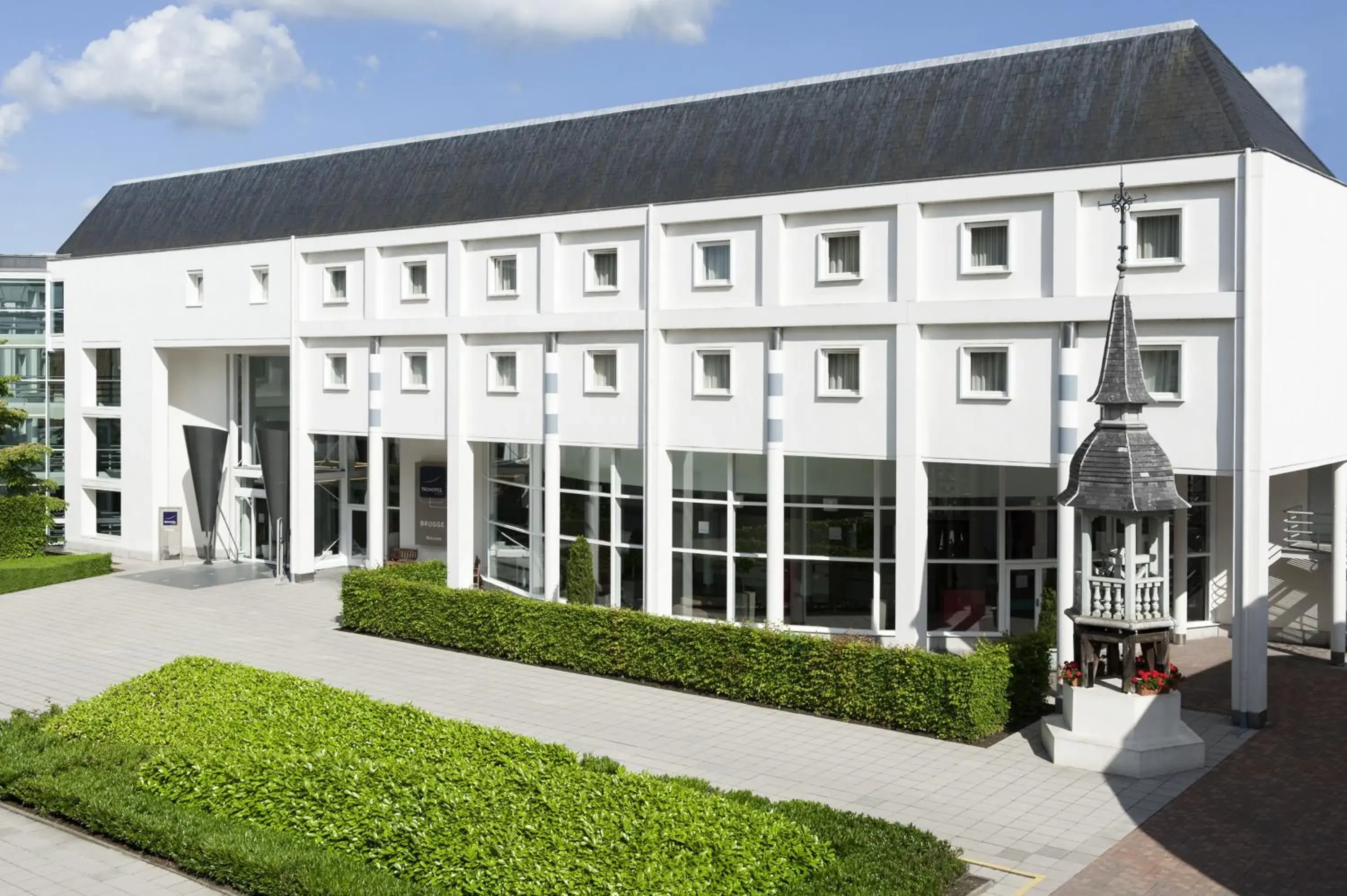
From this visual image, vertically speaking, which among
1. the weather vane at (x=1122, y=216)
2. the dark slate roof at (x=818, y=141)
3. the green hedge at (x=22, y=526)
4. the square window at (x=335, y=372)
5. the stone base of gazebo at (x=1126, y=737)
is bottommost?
the stone base of gazebo at (x=1126, y=737)

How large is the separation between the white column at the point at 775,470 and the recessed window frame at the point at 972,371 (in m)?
3.58

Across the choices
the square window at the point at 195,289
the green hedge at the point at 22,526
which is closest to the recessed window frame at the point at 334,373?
the square window at the point at 195,289

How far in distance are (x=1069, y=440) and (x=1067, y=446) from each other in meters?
0.09

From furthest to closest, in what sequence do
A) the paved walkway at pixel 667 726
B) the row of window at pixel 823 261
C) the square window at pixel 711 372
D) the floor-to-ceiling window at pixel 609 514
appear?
the floor-to-ceiling window at pixel 609 514 < the square window at pixel 711 372 < the row of window at pixel 823 261 < the paved walkway at pixel 667 726

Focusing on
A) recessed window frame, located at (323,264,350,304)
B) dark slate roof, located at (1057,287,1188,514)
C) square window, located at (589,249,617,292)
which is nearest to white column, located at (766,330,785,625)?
square window, located at (589,249,617,292)

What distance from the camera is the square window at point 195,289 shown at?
120 feet

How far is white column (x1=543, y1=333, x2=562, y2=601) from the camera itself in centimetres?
2869

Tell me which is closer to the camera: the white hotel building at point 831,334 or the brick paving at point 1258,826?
the brick paving at point 1258,826

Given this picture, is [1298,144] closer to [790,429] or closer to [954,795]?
[790,429]

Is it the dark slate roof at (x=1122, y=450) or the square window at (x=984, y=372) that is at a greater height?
the square window at (x=984, y=372)

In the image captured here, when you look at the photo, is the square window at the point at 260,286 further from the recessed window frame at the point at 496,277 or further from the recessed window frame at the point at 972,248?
the recessed window frame at the point at 972,248

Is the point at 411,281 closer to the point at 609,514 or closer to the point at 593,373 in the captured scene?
the point at 593,373

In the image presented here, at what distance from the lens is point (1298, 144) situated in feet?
79.3

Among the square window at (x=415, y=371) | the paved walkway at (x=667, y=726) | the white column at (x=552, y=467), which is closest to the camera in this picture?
Answer: the paved walkway at (x=667, y=726)
